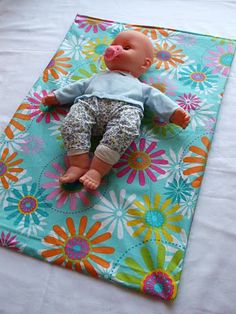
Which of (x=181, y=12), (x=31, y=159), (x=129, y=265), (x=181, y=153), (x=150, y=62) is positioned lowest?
(x=129, y=265)

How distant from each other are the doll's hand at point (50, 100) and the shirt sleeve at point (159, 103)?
0.85 ft

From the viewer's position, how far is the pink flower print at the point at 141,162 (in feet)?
3.04

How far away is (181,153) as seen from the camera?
3.18 feet

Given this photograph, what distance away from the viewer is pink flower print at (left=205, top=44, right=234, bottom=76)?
115cm

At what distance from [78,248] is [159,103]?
1.44 feet

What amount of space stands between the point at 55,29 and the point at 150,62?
0.44 meters

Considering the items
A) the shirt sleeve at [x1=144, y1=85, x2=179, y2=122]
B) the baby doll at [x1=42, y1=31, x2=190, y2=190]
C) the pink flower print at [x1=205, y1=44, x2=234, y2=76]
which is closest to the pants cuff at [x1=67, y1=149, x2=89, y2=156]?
the baby doll at [x1=42, y1=31, x2=190, y2=190]

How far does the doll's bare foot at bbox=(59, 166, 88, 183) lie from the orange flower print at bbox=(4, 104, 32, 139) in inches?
8.8

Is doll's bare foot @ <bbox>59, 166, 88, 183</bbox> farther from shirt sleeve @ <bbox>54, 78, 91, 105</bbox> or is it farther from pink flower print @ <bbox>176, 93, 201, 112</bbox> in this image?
pink flower print @ <bbox>176, 93, 201, 112</bbox>

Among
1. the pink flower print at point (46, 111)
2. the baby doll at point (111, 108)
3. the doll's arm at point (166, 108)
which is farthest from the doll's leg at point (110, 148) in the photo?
the pink flower print at point (46, 111)

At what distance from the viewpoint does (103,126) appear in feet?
3.18

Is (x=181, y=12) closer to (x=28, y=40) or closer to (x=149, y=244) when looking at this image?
(x=28, y=40)

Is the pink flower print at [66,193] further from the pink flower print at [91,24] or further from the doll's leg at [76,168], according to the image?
the pink flower print at [91,24]

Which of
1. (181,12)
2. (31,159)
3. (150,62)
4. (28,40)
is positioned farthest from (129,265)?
(181,12)
